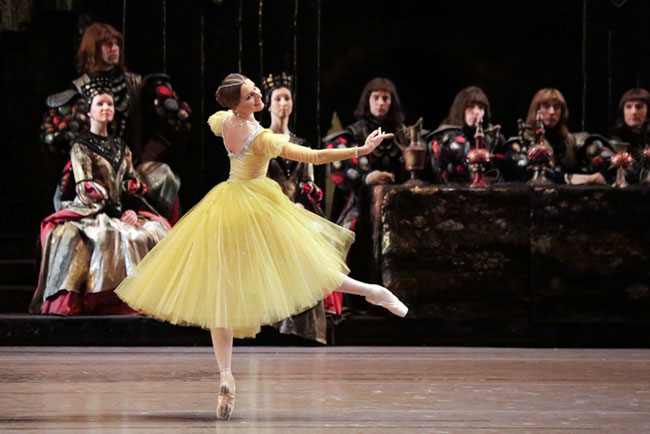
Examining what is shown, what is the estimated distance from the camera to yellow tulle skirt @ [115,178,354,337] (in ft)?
12.0

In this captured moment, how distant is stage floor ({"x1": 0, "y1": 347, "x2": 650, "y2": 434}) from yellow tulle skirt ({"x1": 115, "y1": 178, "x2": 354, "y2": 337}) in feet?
1.09

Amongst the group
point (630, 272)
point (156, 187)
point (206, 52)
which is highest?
point (206, 52)

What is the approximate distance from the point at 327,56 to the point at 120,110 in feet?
5.97

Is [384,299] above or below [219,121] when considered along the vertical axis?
below

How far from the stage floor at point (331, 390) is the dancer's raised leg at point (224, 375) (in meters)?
0.05

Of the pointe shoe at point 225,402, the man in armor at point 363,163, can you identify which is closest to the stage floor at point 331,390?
the pointe shoe at point 225,402

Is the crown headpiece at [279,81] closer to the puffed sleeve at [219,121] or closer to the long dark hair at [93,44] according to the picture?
the long dark hair at [93,44]

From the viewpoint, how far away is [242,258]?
3.69 meters

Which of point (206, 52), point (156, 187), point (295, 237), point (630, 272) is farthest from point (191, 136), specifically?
point (295, 237)

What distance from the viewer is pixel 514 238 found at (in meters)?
6.05

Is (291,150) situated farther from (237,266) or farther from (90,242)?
(90,242)

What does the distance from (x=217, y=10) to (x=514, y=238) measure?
2620 millimetres

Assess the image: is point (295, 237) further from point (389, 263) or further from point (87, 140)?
point (87, 140)

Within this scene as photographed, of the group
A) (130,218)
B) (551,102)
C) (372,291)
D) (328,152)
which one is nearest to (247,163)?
(328,152)
